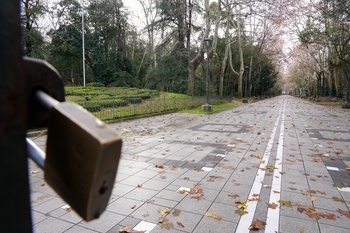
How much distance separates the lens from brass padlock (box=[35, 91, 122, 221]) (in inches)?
24.3

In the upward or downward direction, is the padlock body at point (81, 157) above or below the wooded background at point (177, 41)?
below

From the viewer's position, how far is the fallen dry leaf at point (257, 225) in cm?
300

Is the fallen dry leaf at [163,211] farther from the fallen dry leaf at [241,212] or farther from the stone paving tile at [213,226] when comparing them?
the fallen dry leaf at [241,212]

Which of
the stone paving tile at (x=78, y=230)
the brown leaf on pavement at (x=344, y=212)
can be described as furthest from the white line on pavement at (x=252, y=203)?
the stone paving tile at (x=78, y=230)

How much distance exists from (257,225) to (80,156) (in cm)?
303

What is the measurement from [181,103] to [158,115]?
13.9 ft

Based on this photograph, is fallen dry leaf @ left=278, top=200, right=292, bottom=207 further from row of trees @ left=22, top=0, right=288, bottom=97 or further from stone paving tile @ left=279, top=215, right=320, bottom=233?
row of trees @ left=22, top=0, right=288, bottom=97

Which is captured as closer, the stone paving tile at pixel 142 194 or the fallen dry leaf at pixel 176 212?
the fallen dry leaf at pixel 176 212

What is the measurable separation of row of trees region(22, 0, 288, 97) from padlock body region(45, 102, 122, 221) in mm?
23809

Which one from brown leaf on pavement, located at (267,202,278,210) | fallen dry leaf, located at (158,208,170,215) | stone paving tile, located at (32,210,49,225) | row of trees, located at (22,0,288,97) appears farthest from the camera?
row of trees, located at (22,0,288,97)

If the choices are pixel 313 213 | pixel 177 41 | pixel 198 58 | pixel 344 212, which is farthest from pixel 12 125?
pixel 177 41

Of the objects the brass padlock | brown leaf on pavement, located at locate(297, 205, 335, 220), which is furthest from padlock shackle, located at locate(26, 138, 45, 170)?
brown leaf on pavement, located at locate(297, 205, 335, 220)

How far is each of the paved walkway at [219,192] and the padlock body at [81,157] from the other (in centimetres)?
255

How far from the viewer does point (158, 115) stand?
54.3 ft
